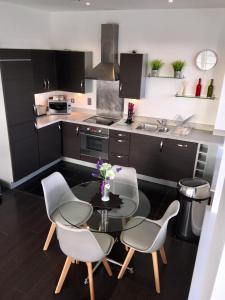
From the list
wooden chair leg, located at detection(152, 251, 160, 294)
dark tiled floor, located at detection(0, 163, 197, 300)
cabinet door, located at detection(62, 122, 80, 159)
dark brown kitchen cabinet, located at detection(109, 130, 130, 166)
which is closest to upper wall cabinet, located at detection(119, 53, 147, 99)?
dark brown kitchen cabinet, located at detection(109, 130, 130, 166)

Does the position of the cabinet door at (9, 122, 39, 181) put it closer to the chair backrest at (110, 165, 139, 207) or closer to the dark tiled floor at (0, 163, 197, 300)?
the dark tiled floor at (0, 163, 197, 300)

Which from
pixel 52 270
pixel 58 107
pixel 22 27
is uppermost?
pixel 22 27

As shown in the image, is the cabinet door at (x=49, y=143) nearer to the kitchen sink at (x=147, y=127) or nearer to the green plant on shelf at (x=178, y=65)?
the kitchen sink at (x=147, y=127)

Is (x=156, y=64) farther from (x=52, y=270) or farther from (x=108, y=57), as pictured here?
(x=52, y=270)

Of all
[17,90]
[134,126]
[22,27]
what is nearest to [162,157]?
[134,126]

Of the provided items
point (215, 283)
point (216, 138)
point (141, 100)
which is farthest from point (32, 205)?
point (215, 283)

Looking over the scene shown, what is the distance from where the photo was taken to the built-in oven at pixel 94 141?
15.0 feet

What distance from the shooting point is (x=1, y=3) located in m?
3.93

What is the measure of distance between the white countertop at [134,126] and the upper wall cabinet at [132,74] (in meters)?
0.52

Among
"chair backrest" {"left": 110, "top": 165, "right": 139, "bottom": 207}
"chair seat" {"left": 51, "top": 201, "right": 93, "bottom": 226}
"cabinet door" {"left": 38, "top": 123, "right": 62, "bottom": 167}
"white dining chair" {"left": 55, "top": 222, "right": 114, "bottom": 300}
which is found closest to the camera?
"white dining chair" {"left": 55, "top": 222, "right": 114, "bottom": 300}

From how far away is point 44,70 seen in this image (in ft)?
15.3

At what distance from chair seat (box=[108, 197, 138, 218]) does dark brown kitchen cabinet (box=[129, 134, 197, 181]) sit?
1582 mm

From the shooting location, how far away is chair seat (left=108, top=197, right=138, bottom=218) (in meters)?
2.56

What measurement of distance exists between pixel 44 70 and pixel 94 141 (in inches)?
63.7
